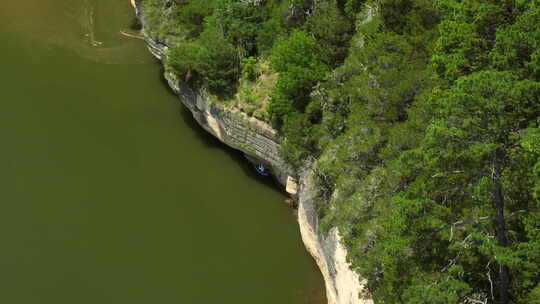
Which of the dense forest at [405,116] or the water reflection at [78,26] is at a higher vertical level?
the dense forest at [405,116]

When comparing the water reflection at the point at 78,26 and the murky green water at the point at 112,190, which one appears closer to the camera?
the murky green water at the point at 112,190

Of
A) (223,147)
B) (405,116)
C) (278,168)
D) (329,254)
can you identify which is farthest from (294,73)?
(329,254)

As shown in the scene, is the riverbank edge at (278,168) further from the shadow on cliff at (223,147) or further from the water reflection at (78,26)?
the water reflection at (78,26)

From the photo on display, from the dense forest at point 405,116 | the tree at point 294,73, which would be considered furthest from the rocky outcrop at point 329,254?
the tree at point 294,73

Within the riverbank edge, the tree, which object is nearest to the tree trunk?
the riverbank edge

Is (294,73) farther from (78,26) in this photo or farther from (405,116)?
(78,26)

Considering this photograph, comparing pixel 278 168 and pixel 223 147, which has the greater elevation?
pixel 278 168

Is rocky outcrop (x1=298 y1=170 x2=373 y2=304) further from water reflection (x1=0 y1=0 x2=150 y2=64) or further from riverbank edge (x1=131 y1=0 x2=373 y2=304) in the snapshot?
water reflection (x1=0 y1=0 x2=150 y2=64)

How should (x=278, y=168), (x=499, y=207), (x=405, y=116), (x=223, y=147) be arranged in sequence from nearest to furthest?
(x=499, y=207) < (x=405, y=116) < (x=278, y=168) < (x=223, y=147)
